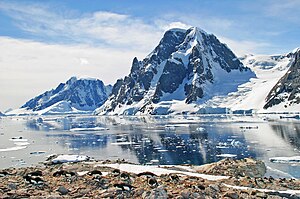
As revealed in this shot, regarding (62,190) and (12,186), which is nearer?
(62,190)

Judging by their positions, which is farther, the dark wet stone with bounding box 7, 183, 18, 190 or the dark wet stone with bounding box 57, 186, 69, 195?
the dark wet stone with bounding box 7, 183, 18, 190

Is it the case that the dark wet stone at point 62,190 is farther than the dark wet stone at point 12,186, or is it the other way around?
the dark wet stone at point 12,186

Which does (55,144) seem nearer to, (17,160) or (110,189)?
(17,160)

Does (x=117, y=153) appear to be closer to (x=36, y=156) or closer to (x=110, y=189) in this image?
(x=36, y=156)

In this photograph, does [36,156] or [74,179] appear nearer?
[74,179]

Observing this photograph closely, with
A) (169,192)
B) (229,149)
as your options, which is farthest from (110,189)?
(229,149)

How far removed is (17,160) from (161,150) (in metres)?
27.2

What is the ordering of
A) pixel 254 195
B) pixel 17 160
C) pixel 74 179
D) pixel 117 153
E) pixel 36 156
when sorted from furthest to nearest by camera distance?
1. pixel 117 153
2. pixel 36 156
3. pixel 17 160
4. pixel 74 179
5. pixel 254 195

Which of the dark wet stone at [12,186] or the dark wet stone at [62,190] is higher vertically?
the dark wet stone at [12,186]

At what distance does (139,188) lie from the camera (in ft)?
77.0

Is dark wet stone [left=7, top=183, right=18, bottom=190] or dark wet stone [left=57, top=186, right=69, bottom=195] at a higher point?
dark wet stone [left=7, top=183, right=18, bottom=190]

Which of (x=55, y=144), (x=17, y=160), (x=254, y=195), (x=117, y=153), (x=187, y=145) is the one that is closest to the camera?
(x=254, y=195)

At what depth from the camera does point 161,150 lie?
3036 inches

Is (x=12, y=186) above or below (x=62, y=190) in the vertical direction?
above
